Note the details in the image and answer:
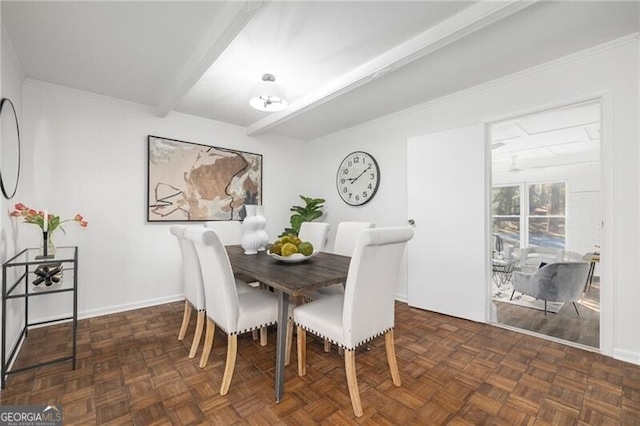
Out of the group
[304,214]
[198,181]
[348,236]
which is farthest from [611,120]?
[198,181]

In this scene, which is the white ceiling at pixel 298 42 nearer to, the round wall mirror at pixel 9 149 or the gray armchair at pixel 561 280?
the round wall mirror at pixel 9 149

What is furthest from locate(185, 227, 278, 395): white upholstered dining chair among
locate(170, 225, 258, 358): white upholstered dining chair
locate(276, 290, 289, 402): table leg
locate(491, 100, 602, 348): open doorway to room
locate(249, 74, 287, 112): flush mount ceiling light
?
locate(491, 100, 602, 348): open doorway to room

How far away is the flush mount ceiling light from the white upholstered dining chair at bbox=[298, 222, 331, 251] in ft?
4.05

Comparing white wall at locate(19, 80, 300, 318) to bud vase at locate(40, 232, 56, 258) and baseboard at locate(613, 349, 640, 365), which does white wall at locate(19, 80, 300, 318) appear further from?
baseboard at locate(613, 349, 640, 365)

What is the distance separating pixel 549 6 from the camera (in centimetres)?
163

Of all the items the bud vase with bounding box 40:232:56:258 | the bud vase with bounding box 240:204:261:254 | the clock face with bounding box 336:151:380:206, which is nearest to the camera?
the bud vase with bounding box 40:232:56:258

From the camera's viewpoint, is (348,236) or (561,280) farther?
(561,280)

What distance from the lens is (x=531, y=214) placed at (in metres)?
5.57

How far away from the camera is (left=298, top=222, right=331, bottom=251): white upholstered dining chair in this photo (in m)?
2.89

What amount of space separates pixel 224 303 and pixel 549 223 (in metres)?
6.16

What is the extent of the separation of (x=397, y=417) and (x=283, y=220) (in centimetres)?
323

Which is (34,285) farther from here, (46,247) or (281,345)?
(281,345)

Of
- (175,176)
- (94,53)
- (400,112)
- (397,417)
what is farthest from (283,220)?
(397,417)

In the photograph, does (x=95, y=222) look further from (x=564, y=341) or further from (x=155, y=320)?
(x=564, y=341)
